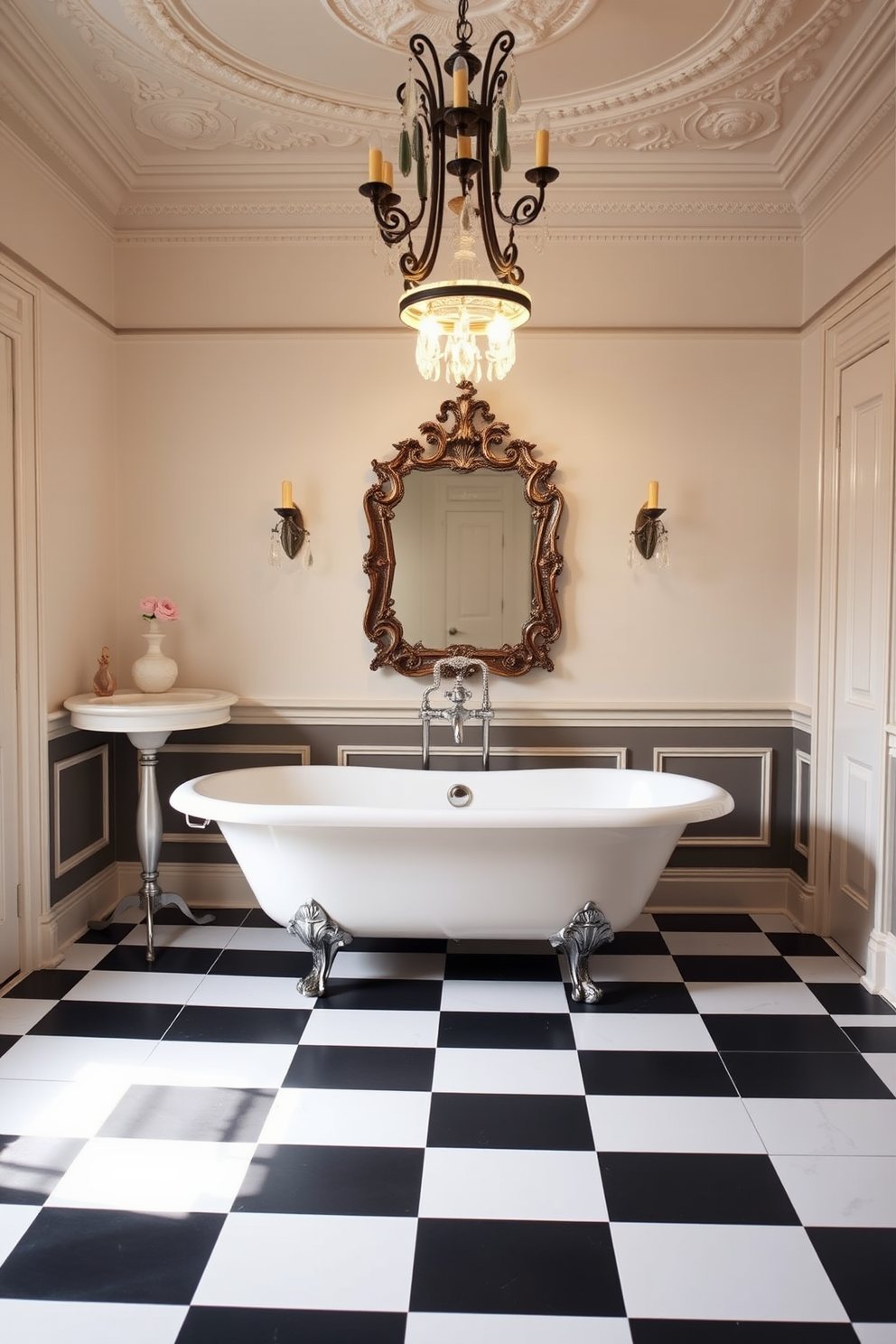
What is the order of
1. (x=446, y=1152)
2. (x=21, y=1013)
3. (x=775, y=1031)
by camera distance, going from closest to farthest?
(x=446, y=1152) → (x=775, y=1031) → (x=21, y=1013)

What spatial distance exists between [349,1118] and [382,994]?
0.69 m

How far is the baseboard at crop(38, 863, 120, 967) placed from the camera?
10.1 ft

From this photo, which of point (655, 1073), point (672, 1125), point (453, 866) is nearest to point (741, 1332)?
point (672, 1125)

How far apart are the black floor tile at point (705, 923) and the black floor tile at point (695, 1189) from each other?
1.44 m

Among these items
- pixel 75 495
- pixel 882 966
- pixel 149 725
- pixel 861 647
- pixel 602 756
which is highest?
pixel 75 495

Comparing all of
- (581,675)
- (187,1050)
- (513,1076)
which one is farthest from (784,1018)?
(187,1050)

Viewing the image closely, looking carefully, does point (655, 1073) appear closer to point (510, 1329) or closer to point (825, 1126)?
point (825, 1126)

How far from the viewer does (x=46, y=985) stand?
293 cm

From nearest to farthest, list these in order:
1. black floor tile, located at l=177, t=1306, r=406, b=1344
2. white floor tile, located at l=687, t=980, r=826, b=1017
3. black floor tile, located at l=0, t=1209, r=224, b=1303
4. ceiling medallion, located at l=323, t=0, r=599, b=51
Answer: black floor tile, located at l=177, t=1306, r=406, b=1344
black floor tile, located at l=0, t=1209, r=224, b=1303
ceiling medallion, located at l=323, t=0, r=599, b=51
white floor tile, located at l=687, t=980, r=826, b=1017

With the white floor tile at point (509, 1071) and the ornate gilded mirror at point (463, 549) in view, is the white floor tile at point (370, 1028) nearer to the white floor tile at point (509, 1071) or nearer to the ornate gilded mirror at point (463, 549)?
the white floor tile at point (509, 1071)

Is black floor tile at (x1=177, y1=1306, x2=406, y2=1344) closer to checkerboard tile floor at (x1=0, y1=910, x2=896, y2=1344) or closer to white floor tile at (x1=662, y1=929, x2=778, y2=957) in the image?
checkerboard tile floor at (x1=0, y1=910, x2=896, y2=1344)

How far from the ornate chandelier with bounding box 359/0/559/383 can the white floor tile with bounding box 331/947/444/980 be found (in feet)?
6.09

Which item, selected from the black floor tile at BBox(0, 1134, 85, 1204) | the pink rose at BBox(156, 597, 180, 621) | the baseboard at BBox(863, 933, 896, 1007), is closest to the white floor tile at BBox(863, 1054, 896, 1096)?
the baseboard at BBox(863, 933, 896, 1007)

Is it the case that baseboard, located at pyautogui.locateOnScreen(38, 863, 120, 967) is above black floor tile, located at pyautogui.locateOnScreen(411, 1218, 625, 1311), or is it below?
above
